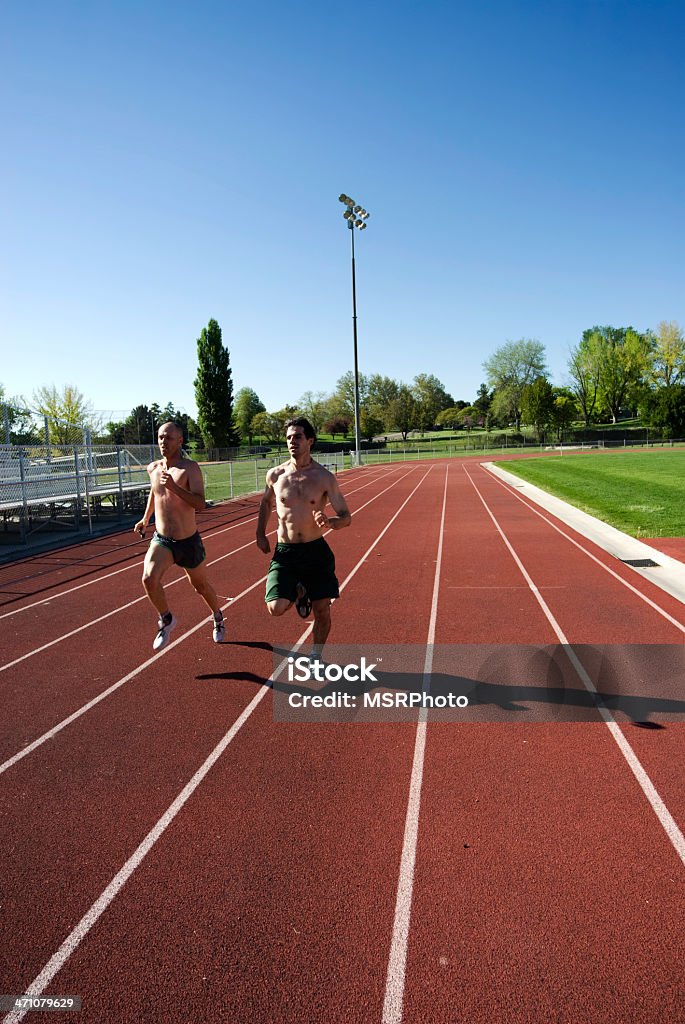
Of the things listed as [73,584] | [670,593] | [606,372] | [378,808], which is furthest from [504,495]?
[606,372]

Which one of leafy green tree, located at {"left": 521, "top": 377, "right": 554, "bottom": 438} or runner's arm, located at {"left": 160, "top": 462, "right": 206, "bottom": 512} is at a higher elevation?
leafy green tree, located at {"left": 521, "top": 377, "right": 554, "bottom": 438}

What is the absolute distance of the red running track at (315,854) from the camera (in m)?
2.42

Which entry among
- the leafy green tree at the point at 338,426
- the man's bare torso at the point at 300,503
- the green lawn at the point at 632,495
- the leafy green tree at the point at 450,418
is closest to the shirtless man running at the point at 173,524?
the man's bare torso at the point at 300,503

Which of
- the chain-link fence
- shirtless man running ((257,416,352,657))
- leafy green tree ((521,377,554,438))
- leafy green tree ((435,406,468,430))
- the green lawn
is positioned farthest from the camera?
leafy green tree ((435,406,468,430))

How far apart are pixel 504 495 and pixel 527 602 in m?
14.0

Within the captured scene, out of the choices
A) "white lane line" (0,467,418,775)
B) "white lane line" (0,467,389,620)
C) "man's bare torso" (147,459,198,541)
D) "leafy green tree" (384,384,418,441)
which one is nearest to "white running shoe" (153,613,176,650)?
"white lane line" (0,467,418,775)

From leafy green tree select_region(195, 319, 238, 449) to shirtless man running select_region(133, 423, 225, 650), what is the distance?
70946 millimetres

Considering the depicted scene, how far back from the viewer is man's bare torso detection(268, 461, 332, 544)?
17.2ft

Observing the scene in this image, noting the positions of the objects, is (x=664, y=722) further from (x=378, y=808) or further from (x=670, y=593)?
(x=670, y=593)

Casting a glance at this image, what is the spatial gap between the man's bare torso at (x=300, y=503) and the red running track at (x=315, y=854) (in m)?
1.27

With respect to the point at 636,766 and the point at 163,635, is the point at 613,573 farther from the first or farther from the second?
the point at 163,635

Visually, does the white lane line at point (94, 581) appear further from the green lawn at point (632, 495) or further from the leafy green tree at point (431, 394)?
the leafy green tree at point (431, 394)

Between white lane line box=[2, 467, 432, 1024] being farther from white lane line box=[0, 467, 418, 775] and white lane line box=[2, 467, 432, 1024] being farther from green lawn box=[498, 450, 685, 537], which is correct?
green lawn box=[498, 450, 685, 537]

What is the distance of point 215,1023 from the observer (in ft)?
7.44
